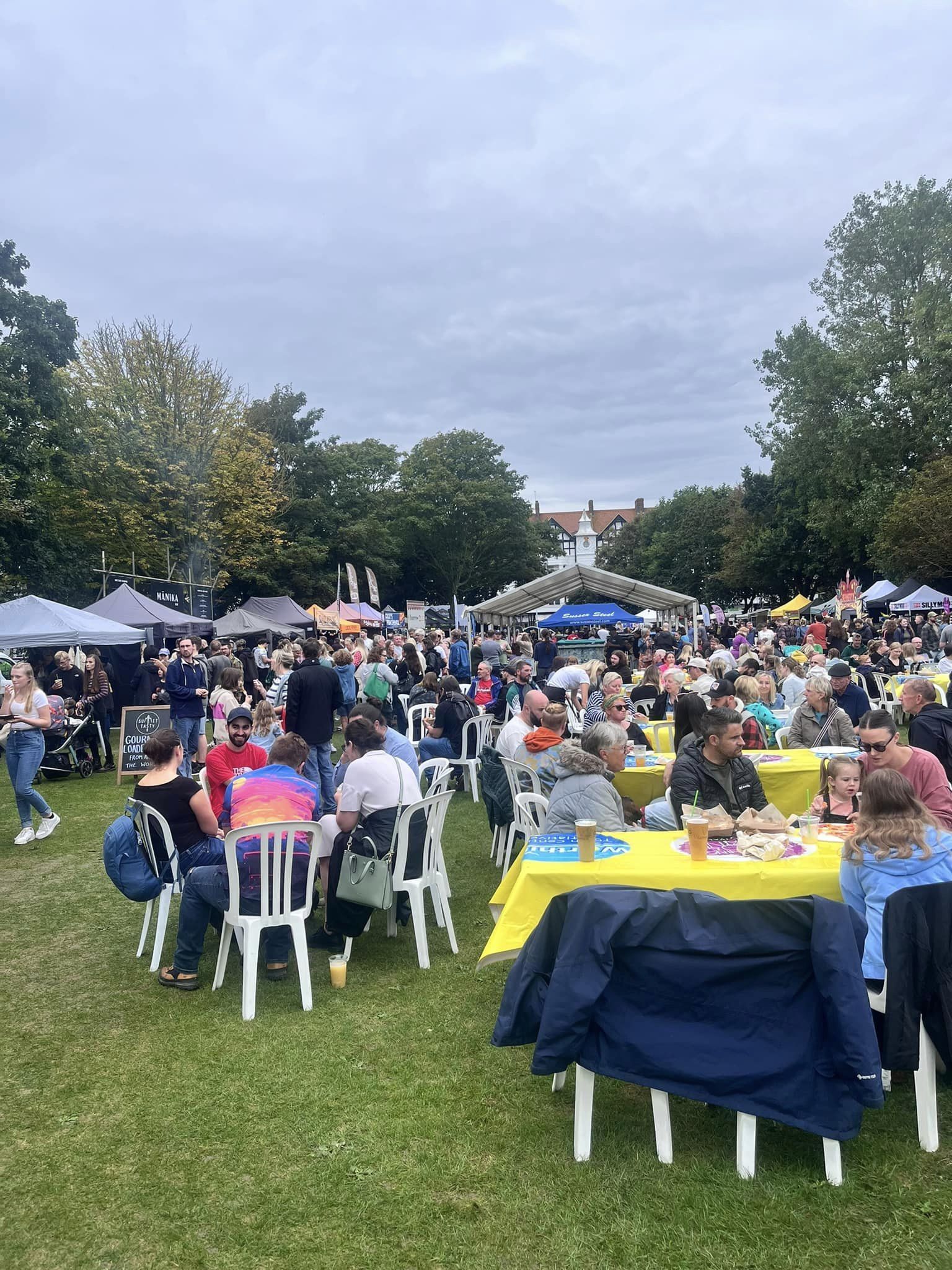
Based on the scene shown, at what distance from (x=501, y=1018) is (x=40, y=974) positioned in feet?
10.6

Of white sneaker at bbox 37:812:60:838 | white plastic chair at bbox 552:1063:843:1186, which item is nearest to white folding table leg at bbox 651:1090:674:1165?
white plastic chair at bbox 552:1063:843:1186

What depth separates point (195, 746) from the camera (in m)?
10.2

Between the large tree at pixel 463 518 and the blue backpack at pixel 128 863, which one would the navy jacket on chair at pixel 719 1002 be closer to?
the blue backpack at pixel 128 863

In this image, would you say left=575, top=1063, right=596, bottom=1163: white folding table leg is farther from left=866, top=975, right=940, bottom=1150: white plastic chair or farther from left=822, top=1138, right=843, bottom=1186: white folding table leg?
left=866, top=975, right=940, bottom=1150: white plastic chair

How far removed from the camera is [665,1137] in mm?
2830

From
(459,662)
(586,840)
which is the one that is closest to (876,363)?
(459,662)

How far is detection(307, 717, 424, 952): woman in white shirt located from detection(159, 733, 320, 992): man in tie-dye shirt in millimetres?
204

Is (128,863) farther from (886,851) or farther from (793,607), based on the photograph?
(793,607)

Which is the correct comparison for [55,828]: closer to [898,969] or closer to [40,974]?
[40,974]

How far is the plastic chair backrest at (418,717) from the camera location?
10094mm

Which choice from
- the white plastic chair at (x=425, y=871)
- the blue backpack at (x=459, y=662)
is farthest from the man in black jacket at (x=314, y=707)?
the blue backpack at (x=459, y=662)

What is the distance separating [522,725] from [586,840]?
3169mm

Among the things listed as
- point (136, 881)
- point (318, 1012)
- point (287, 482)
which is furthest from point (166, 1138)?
point (287, 482)

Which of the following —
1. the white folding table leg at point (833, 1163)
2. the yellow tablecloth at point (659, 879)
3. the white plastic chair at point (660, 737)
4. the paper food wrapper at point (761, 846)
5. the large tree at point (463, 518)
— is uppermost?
the large tree at point (463, 518)
